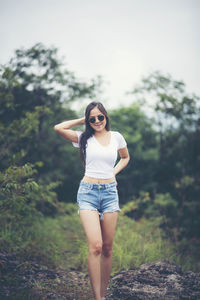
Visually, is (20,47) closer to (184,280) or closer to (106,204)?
(106,204)

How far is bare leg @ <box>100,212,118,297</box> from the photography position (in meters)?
2.96

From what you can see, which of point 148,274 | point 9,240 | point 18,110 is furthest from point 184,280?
point 18,110

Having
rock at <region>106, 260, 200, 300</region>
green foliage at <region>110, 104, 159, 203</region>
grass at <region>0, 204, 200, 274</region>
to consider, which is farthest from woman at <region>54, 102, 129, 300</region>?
green foliage at <region>110, 104, 159, 203</region>

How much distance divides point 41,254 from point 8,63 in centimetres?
356

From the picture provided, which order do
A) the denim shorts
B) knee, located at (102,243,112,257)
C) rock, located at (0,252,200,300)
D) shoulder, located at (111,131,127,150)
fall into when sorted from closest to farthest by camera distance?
the denim shorts, knee, located at (102,243,112,257), rock, located at (0,252,200,300), shoulder, located at (111,131,127,150)

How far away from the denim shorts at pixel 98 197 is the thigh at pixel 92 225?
58 mm

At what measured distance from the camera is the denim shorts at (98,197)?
2877mm

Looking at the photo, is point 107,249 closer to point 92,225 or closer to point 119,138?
point 92,225

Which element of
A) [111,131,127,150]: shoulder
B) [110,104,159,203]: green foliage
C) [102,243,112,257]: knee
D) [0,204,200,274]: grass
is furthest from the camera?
[110,104,159,203]: green foliage

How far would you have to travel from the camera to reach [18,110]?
6.11m

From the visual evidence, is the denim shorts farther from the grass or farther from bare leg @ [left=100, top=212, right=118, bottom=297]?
the grass

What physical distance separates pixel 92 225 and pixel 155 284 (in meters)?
1.33

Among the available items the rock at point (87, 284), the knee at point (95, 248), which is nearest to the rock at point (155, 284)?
the rock at point (87, 284)

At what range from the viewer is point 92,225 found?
9.07 ft
